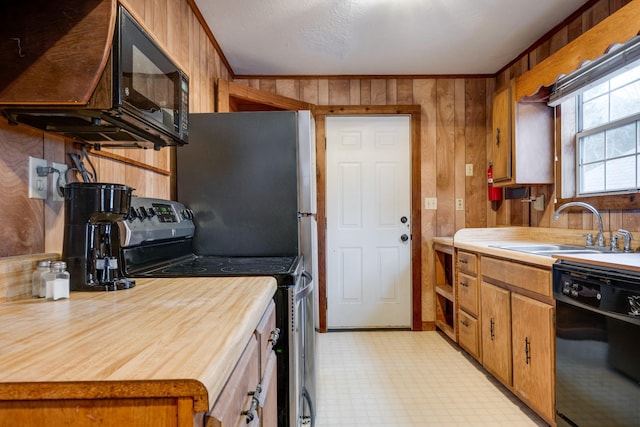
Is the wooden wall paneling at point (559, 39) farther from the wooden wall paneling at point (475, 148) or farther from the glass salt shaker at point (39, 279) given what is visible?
the glass salt shaker at point (39, 279)

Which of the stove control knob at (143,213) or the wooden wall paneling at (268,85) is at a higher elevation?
the wooden wall paneling at (268,85)

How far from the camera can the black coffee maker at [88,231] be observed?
1074 millimetres

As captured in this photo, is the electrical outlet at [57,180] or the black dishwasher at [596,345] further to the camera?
the black dishwasher at [596,345]

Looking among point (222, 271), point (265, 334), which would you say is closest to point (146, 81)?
point (222, 271)

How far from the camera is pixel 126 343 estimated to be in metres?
0.62

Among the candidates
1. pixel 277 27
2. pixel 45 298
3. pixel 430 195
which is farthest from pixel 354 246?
pixel 45 298

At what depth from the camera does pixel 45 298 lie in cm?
98

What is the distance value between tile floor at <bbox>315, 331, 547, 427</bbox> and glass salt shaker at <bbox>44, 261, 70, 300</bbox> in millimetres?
1491

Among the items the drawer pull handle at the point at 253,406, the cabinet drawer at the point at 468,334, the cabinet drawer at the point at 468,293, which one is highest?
the drawer pull handle at the point at 253,406

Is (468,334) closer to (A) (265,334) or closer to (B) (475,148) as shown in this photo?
(B) (475,148)

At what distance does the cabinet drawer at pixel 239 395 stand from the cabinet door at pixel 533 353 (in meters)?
1.55

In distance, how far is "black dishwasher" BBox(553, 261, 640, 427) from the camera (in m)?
1.40

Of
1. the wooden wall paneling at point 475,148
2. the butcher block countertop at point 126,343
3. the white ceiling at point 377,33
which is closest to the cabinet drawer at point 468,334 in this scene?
the wooden wall paneling at point 475,148

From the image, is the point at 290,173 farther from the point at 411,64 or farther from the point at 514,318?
the point at 411,64
